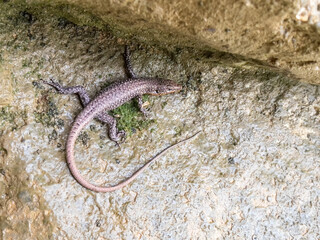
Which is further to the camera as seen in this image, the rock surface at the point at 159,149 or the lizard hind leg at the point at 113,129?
the lizard hind leg at the point at 113,129

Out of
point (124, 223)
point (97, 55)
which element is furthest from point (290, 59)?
point (124, 223)

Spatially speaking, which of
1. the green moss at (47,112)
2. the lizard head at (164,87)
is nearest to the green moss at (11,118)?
the green moss at (47,112)

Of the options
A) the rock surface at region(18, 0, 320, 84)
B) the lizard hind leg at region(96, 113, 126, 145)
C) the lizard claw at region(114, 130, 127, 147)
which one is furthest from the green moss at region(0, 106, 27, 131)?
the rock surface at region(18, 0, 320, 84)

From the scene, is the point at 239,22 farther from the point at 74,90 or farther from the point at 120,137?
the point at 74,90

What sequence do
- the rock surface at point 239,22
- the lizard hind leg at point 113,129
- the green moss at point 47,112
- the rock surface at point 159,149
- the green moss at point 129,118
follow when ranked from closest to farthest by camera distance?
the rock surface at point 239,22
the rock surface at point 159,149
the green moss at point 47,112
the lizard hind leg at point 113,129
the green moss at point 129,118

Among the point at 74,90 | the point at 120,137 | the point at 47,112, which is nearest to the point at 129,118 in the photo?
the point at 120,137

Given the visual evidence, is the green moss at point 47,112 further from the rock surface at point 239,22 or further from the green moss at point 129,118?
the rock surface at point 239,22
